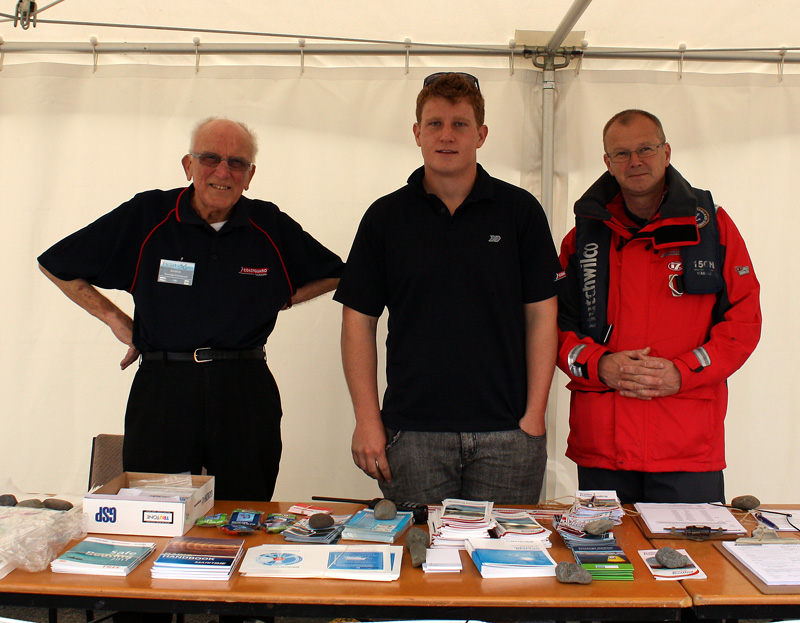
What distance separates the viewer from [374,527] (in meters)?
1.89

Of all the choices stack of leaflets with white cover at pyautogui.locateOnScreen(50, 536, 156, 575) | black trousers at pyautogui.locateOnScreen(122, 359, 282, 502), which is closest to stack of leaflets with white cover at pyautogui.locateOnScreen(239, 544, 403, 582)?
stack of leaflets with white cover at pyautogui.locateOnScreen(50, 536, 156, 575)

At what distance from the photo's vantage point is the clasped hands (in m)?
2.25

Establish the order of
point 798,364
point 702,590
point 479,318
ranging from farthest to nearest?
point 798,364 → point 479,318 → point 702,590

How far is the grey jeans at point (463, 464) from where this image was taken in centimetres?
221

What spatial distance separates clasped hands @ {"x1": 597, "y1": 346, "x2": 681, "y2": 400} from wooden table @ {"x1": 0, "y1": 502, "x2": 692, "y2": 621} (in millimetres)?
789

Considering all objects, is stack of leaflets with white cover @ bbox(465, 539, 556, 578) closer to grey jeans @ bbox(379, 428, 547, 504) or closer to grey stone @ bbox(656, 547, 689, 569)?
grey stone @ bbox(656, 547, 689, 569)

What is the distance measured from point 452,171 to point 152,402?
4.17 feet

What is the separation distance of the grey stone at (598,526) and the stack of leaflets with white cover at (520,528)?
0.33ft

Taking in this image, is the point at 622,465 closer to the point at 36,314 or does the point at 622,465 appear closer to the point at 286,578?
the point at 286,578

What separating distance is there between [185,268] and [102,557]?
1096 mm

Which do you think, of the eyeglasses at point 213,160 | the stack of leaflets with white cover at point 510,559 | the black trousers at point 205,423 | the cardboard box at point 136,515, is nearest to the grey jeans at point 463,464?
the stack of leaflets with white cover at point 510,559

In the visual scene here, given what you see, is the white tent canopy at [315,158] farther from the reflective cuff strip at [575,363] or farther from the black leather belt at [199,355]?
the reflective cuff strip at [575,363]

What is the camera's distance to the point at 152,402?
2.43 meters

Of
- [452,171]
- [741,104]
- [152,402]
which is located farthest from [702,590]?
[741,104]
